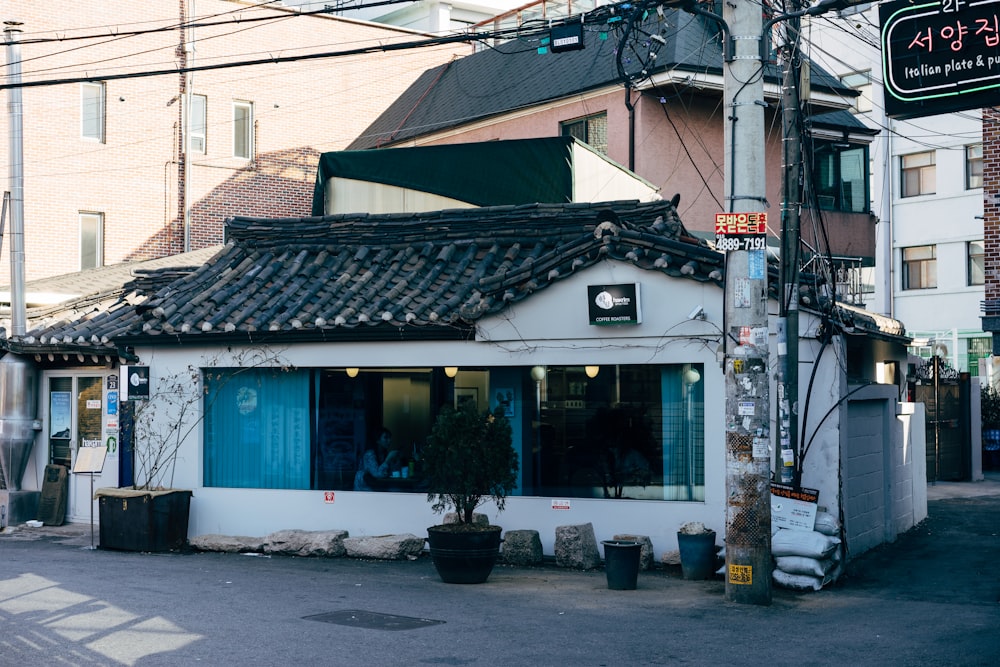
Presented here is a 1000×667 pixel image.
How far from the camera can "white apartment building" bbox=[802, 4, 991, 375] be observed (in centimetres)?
3891

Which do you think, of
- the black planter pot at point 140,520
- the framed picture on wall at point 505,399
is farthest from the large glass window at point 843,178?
the black planter pot at point 140,520

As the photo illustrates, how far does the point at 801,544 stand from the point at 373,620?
506 cm

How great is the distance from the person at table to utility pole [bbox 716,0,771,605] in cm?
589

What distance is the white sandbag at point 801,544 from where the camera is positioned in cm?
1308

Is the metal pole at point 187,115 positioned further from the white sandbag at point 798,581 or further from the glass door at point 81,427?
the white sandbag at point 798,581

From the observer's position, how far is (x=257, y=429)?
1703 cm

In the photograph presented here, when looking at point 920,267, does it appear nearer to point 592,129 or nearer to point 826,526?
point 592,129

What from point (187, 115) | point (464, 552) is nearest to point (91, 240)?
point (187, 115)

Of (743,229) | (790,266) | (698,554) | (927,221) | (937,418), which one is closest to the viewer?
(743,229)

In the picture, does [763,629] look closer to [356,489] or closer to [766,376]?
[766,376]

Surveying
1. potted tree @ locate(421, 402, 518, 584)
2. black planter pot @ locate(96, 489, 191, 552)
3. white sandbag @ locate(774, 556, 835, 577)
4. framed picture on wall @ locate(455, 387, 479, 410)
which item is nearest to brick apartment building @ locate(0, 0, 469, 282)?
black planter pot @ locate(96, 489, 191, 552)

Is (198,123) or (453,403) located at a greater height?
(198,123)

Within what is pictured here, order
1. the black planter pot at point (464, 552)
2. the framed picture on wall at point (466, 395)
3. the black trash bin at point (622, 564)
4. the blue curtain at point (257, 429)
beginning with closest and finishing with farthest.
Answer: the black trash bin at point (622, 564)
the black planter pot at point (464, 552)
the framed picture on wall at point (466, 395)
the blue curtain at point (257, 429)

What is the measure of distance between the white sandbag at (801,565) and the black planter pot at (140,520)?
8430 millimetres
